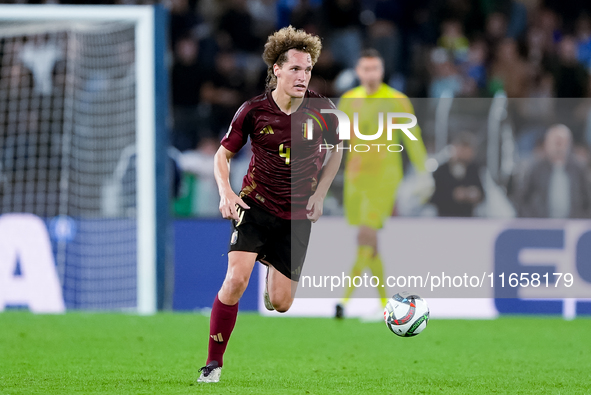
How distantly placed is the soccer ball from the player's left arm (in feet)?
2.84

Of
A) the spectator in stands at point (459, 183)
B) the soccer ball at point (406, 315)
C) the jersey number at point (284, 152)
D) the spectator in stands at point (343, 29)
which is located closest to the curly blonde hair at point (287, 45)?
the jersey number at point (284, 152)

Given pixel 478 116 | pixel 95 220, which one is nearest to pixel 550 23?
pixel 478 116

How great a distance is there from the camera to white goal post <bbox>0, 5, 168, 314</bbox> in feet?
31.6

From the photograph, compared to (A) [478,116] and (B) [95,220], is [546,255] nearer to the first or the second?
(A) [478,116]

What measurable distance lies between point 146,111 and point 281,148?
14.8ft

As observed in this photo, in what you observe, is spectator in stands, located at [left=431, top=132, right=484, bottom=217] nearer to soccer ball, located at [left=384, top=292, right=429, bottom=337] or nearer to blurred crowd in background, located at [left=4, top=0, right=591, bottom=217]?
blurred crowd in background, located at [left=4, top=0, right=591, bottom=217]

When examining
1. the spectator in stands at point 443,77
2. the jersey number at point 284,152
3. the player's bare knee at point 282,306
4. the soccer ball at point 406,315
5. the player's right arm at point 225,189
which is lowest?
the soccer ball at point 406,315

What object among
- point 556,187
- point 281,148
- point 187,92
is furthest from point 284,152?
point 187,92

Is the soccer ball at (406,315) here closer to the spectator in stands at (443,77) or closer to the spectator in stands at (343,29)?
the spectator in stands at (443,77)

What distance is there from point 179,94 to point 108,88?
1.76 meters

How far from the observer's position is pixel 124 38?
10.3m

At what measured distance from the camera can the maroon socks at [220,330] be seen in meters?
5.26

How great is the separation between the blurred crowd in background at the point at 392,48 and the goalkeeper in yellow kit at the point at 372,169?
2428 millimetres

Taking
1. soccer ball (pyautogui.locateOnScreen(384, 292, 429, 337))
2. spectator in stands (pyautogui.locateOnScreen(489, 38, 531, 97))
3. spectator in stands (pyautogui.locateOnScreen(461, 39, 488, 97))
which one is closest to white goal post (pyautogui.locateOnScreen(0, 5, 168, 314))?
soccer ball (pyautogui.locateOnScreen(384, 292, 429, 337))
